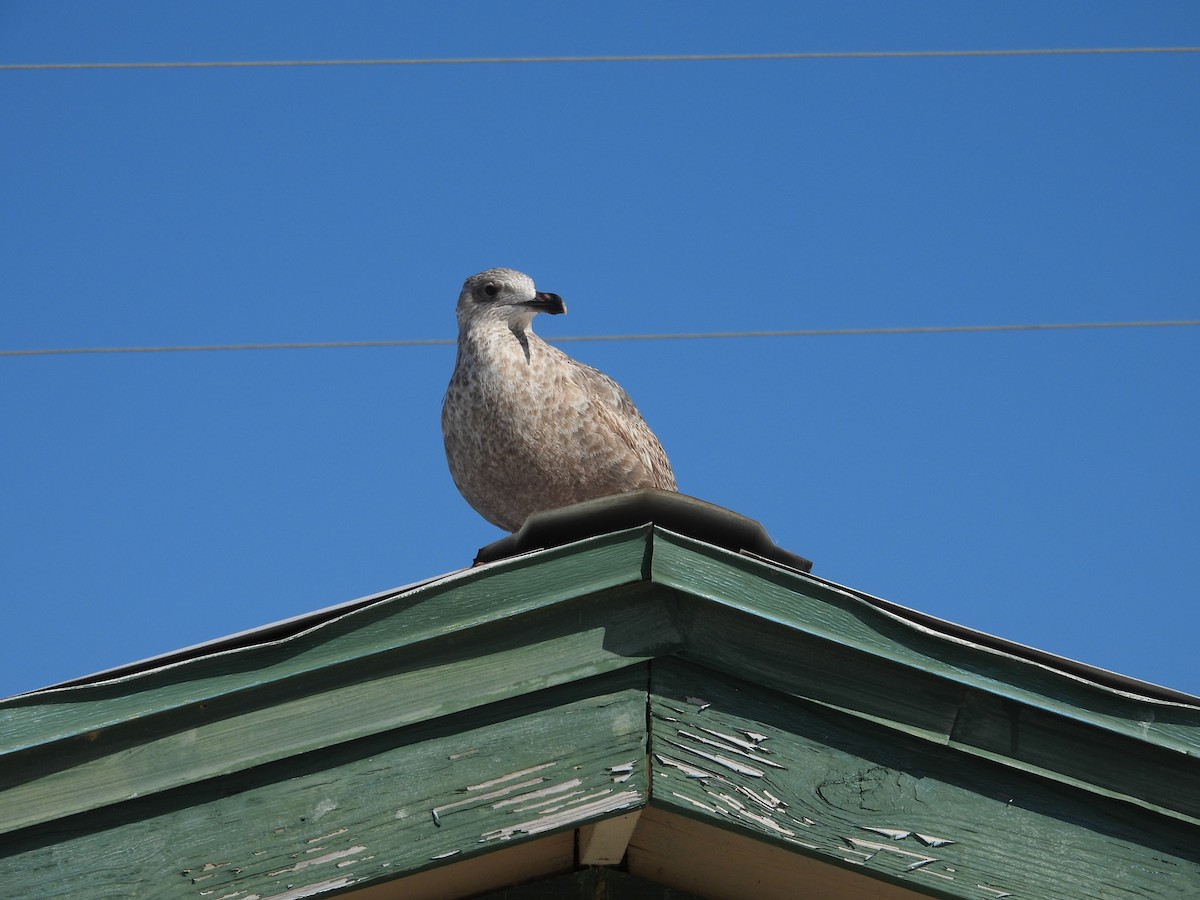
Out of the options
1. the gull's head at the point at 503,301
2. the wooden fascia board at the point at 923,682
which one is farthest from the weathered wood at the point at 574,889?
the gull's head at the point at 503,301

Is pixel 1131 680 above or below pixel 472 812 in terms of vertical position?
above

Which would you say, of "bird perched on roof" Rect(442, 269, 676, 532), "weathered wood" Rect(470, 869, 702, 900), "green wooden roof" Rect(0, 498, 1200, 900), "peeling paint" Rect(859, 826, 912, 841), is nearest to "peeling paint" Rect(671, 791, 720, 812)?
"green wooden roof" Rect(0, 498, 1200, 900)

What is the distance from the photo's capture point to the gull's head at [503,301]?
405 centimetres

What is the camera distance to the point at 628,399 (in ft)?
13.9

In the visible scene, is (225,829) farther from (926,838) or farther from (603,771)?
(926,838)

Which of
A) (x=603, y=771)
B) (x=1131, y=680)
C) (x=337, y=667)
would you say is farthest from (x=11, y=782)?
(x=1131, y=680)

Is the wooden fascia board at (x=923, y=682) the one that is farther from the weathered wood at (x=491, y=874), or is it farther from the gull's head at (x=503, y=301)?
the gull's head at (x=503, y=301)

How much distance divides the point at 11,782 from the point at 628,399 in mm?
2464

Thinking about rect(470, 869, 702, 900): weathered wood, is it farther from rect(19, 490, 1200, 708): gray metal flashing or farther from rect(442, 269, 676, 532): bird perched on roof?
rect(442, 269, 676, 532): bird perched on roof

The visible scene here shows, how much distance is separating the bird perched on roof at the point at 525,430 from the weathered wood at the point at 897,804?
166 centimetres

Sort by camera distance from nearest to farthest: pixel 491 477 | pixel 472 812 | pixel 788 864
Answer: pixel 472 812
pixel 788 864
pixel 491 477

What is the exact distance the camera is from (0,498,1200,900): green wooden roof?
6.72 ft

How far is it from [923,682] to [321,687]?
0.90 m

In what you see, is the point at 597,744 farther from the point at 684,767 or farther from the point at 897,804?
the point at 897,804
